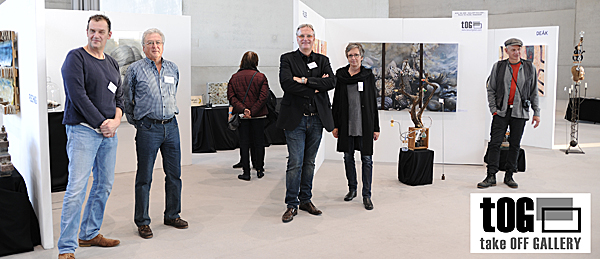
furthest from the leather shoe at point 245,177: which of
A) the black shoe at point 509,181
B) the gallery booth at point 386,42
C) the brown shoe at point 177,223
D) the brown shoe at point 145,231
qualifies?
the black shoe at point 509,181

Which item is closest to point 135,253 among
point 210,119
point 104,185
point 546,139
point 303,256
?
point 104,185

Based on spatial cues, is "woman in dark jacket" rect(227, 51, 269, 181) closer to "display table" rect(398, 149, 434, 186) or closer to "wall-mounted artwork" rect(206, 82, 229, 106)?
"display table" rect(398, 149, 434, 186)

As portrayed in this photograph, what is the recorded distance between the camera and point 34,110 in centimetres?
348

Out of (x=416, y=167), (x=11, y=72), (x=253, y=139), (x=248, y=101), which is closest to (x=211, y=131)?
(x=253, y=139)

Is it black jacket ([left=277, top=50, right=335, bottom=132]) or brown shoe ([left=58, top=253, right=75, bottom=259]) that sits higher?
black jacket ([left=277, top=50, right=335, bottom=132])

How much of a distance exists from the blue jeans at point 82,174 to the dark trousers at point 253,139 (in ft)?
8.66

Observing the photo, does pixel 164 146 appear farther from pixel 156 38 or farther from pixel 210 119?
pixel 210 119

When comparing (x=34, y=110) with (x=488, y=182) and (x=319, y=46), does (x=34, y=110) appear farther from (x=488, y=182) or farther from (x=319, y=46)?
(x=488, y=182)

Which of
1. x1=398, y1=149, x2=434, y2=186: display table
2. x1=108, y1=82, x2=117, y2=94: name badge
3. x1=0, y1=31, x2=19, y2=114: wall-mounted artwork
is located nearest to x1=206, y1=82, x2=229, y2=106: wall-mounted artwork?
x1=398, y1=149, x2=434, y2=186: display table

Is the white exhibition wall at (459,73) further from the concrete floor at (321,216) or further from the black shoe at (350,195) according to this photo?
the black shoe at (350,195)

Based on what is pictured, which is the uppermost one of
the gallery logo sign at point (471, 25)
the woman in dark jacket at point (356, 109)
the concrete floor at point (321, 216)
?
the gallery logo sign at point (471, 25)

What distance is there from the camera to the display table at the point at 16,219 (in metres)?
3.41

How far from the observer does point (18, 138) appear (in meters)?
4.01

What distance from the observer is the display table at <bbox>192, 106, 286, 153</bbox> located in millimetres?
7914
